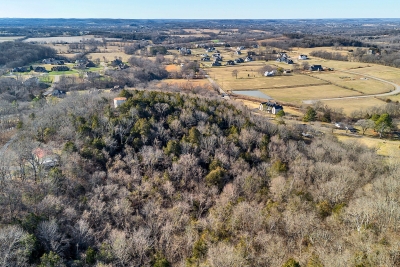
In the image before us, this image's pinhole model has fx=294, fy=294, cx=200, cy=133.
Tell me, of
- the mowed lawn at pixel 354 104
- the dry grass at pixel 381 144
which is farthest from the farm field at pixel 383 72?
the dry grass at pixel 381 144

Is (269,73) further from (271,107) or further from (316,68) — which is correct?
(271,107)

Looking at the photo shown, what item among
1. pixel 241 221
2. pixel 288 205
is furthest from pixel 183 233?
pixel 288 205

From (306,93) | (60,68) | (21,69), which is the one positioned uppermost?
(60,68)

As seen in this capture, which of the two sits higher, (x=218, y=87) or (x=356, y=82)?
(x=356, y=82)

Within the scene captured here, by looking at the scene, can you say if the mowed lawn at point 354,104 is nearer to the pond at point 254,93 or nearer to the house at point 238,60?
the pond at point 254,93

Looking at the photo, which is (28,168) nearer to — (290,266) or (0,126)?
(0,126)

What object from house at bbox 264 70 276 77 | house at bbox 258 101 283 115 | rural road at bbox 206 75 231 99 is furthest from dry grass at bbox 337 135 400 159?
house at bbox 264 70 276 77

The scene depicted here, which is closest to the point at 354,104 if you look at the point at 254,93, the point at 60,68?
the point at 254,93
